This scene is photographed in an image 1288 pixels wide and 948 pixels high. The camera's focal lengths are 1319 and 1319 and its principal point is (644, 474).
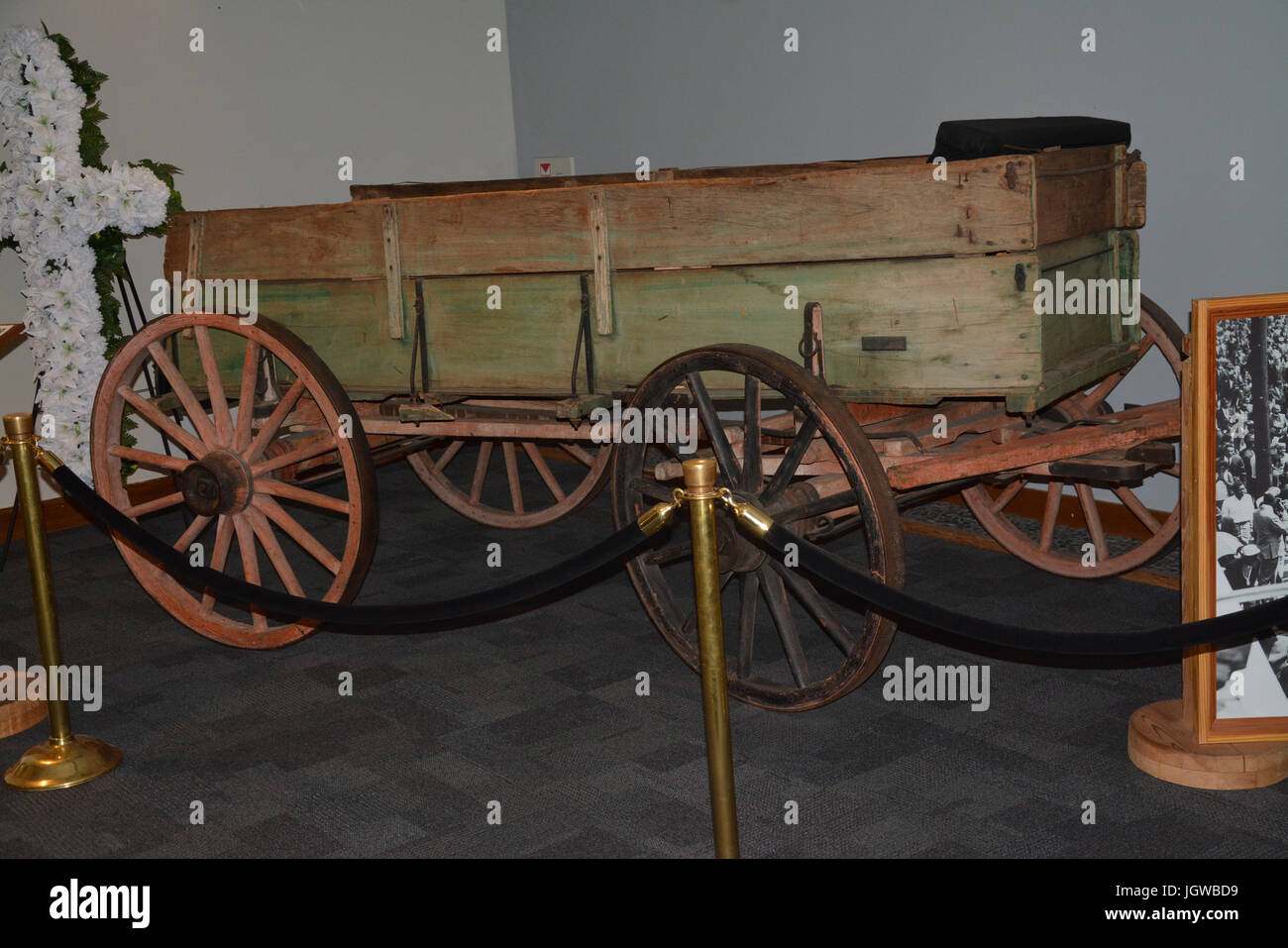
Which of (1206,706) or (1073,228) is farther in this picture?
(1073,228)

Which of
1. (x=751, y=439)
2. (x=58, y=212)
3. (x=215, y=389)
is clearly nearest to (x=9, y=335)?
(x=58, y=212)

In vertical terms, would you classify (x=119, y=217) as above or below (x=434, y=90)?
below

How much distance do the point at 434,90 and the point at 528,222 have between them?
3.38m

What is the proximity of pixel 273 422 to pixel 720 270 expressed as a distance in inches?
47.8

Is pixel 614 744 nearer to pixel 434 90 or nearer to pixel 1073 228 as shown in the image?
pixel 1073 228

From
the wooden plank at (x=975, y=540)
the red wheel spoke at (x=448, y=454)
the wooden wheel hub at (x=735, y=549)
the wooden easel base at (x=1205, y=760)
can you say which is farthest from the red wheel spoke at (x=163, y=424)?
the wooden easel base at (x=1205, y=760)

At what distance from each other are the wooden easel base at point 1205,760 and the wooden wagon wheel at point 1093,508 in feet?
2.38

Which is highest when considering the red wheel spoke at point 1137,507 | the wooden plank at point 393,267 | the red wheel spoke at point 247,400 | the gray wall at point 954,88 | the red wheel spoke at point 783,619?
the gray wall at point 954,88

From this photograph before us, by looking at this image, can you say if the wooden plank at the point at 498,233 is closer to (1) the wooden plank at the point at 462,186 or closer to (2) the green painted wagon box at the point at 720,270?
(2) the green painted wagon box at the point at 720,270

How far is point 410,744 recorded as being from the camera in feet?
9.80

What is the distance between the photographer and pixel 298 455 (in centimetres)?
336

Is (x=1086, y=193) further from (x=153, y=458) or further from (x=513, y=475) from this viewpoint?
(x=153, y=458)

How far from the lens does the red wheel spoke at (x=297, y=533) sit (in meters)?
3.32
